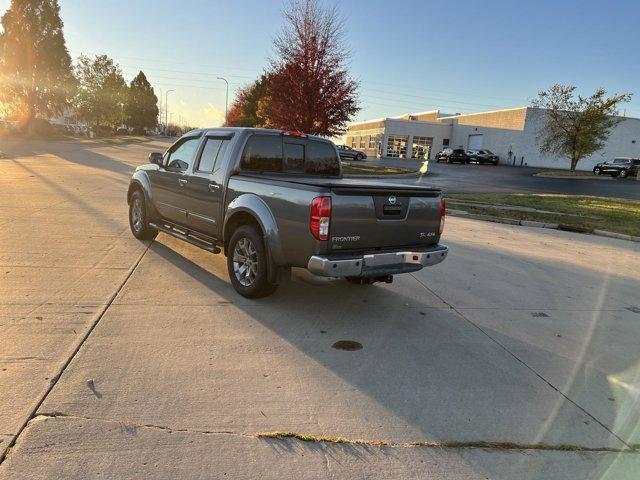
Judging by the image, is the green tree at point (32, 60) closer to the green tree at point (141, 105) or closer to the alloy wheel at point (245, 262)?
the green tree at point (141, 105)

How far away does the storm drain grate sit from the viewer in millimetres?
4430

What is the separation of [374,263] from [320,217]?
→ 76 cm

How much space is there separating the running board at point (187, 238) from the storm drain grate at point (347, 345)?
2.30m

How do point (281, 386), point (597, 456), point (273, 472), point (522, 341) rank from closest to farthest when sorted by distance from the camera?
1. point (273, 472)
2. point (597, 456)
3. point (281, 386)
4. point (522, 341)

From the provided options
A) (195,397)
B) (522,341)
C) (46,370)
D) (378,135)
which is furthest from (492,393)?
(378,135)

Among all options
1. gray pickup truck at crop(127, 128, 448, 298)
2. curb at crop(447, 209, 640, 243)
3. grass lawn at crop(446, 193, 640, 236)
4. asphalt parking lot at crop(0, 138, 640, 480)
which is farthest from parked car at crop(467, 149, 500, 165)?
gray pickup truck at crop(127, 128, 448, 298)

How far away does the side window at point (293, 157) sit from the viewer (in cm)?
647

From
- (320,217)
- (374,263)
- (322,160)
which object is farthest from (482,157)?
(320,217)

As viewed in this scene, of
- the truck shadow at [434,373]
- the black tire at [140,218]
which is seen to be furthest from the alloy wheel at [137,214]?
the truck shadow at [434,373]

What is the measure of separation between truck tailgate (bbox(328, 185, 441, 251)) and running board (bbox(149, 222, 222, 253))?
2.06 m

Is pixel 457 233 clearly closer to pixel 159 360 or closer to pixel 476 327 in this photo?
pixel 476 327

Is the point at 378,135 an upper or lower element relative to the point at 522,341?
upper

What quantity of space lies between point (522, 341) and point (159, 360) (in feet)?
11.3

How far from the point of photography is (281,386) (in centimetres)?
367
